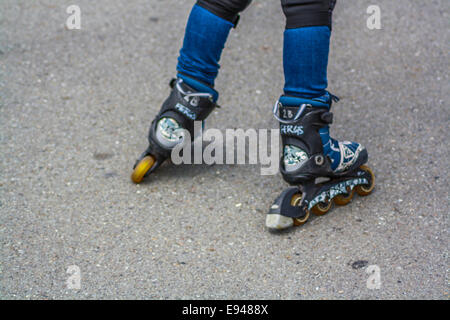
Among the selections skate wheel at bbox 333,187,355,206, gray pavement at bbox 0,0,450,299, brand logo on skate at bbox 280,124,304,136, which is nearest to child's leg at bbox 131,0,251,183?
gray pavement at bbox 0,0,450,299

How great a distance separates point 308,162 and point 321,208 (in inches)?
10.0

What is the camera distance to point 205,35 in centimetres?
273

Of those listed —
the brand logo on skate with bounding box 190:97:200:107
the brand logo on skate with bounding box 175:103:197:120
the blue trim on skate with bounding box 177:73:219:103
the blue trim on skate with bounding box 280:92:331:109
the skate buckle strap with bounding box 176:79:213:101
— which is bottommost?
the brand logo on skate with bounding box 175:103:197:120

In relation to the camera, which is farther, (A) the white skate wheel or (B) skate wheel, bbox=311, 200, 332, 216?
(B) skate wheel, bbox=311, 200, 332, 216

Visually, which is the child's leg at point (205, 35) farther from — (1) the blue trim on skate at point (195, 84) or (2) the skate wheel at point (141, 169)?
(2) the skate wheel at point (141, 169)

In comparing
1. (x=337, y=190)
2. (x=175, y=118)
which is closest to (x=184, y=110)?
(x=175, y=118)

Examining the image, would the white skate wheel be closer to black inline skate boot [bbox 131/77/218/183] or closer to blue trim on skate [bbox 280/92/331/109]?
blue trim on skate [bbox 280/92/331/109]

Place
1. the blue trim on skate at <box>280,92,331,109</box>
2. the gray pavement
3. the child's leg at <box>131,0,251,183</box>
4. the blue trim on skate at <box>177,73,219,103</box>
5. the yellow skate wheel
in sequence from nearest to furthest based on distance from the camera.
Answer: the gray pavement → the blue trim on skate at <box>280,92,331,109</box> → the yellow skate wheel → the child's leg at <box>131,0,251,183</box> → the blue trim on skate at <box>177,73,219,103</box>

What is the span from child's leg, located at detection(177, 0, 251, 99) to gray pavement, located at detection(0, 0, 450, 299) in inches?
21.4

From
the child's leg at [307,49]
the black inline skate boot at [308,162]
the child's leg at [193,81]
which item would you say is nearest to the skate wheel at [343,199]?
the black inline skate boot at [308,162]

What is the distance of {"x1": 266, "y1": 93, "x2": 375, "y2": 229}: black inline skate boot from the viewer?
2539mm

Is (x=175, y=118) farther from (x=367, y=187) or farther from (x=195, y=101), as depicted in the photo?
(x=367, y=187)
